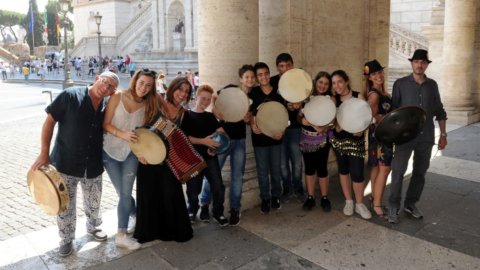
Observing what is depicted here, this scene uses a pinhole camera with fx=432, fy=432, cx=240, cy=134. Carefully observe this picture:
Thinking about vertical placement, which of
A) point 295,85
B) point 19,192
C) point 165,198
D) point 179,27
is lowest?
point 19,192

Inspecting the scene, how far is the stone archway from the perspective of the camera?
128 ft

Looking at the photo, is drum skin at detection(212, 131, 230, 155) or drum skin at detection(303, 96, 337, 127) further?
drum skin at detection(303, 96, 337, 127)

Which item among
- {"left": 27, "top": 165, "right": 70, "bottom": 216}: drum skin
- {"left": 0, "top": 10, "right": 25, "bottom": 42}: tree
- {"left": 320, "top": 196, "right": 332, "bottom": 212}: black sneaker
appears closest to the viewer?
{"left": 27, "top": 165, "right": 70, "bottom": 216}: drum skin

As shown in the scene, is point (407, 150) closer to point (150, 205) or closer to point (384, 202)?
point (384, 202)

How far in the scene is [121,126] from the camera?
13.5 ft

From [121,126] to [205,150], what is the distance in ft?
2.91

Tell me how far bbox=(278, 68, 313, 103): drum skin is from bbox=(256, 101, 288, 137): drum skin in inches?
5.7

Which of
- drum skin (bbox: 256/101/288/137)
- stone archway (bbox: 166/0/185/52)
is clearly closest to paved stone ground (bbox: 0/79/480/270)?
drum skin (bbox: 256/101/288/137)

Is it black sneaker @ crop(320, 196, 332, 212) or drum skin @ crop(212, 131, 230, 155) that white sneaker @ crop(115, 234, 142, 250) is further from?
black sneaker @ crop(320, 196, 332, 212)

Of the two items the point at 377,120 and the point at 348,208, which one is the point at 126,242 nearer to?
the point at 348,208

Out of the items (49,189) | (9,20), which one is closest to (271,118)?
(49,189)

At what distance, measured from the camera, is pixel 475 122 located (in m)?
12.0

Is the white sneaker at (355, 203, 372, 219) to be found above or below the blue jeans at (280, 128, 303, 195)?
below

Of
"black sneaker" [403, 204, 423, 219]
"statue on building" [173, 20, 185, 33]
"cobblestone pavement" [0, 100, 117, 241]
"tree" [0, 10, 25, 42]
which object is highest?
"tree" [0, 10, 25, 42]
